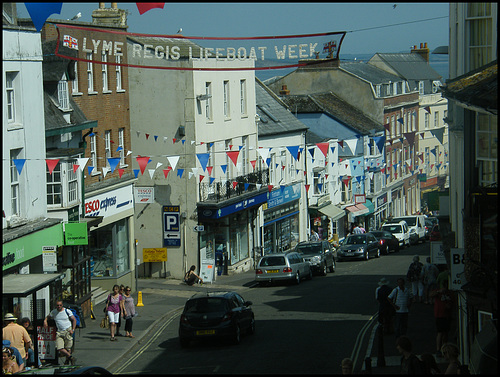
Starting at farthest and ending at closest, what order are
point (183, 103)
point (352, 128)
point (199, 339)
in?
point (352, 128) → point (183, 103) → point (199, 339)

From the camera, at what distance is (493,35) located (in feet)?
57.6

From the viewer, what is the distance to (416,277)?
25.9m

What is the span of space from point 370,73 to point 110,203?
48173 millimetres

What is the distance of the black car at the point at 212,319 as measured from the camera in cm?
2083

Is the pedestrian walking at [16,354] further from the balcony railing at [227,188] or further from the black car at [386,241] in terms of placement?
the black car at [386,241]

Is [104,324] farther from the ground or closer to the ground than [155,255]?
closer to the ground

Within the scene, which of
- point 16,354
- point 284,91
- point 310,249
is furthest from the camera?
point 284,91

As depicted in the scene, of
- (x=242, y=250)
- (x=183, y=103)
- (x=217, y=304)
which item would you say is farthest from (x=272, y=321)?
(x=242, y=250)

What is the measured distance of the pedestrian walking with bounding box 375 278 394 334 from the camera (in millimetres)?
20547

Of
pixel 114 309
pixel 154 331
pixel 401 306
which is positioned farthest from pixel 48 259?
pixel 401 306

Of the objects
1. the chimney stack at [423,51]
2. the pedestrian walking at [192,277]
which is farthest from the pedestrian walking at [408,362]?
the chimney stack at [423,51]

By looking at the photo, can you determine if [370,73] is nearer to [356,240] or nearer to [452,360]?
[356,240]

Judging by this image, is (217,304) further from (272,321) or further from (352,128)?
(352,128)

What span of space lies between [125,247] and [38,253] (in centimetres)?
984
